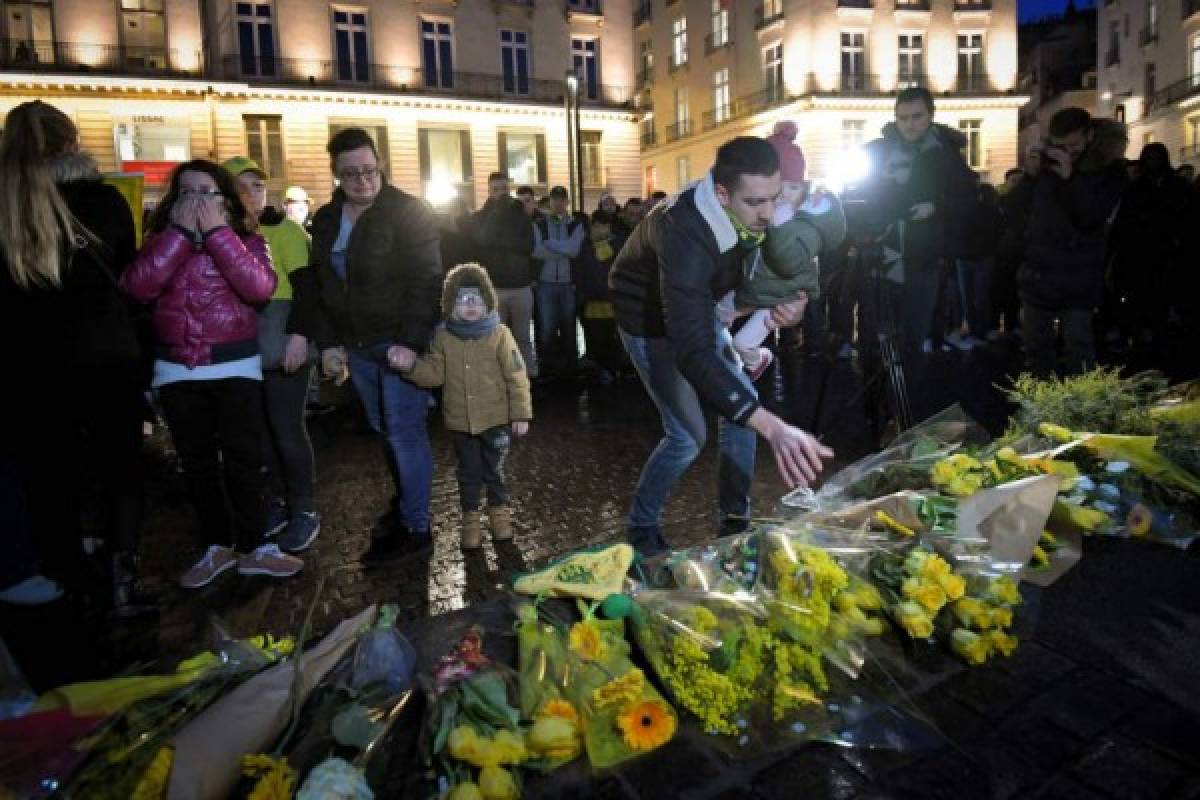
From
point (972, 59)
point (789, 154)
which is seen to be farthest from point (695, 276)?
point (972, 59)

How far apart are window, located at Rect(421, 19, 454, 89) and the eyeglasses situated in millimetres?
33194

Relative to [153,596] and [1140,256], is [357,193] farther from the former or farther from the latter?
[1140,256]

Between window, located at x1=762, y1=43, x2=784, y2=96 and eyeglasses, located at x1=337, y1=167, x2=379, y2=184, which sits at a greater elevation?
window, located at x1=762, y1=43, x2=784, y2=96

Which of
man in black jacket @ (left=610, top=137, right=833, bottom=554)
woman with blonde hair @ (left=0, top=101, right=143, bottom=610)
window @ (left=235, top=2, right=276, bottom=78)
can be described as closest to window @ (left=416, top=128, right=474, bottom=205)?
window @ (left=235, top=2, right=276, bottom=78)

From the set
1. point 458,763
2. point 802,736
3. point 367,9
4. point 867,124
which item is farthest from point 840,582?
point 867,124

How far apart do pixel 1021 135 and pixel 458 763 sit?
72.4 meters

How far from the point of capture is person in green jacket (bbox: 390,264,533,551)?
4680 millimetres

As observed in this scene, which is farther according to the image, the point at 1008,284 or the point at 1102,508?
the point at 1008,284

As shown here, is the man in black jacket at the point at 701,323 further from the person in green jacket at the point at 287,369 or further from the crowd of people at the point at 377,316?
the person in green jacket at the point at 287,369

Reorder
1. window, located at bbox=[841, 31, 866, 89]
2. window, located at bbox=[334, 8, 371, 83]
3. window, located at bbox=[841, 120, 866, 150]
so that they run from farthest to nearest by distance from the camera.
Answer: window, located at bbox=[841, 31, 866, 89], window, located at bbox=[841, 120, 866, 150], window, located at bbox=[334, 8, 371, 83]

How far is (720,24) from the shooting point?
4666 cm

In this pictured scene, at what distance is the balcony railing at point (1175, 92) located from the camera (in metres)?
42.1

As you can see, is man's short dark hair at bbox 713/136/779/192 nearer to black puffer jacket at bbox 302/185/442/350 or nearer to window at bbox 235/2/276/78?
black puffer jacket at bbox 302/185/442/350

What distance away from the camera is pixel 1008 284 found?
474 inches
